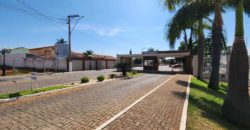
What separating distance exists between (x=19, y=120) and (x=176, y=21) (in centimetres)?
1471

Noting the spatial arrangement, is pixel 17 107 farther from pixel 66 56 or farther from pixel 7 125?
pixel 66 56

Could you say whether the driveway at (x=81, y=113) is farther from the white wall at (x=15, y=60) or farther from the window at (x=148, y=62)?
the white wall at (x=15, y=60)

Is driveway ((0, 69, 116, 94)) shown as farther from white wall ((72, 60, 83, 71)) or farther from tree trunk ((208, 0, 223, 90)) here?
white wall ((72, 60, 83, 71))

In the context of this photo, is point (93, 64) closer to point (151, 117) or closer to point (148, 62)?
point (148, 62)

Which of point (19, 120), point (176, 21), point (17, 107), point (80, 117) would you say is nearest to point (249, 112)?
point (80, 117)

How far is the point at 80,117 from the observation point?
269 inches

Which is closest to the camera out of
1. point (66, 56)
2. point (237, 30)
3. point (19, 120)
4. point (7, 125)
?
point (7, 125)

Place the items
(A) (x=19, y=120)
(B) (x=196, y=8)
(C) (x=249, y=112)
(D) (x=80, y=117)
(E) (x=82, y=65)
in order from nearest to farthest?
(A) (x=19, y=120) < (D) (x=80, y=117) < (C) (x=249, y=112) < (B) (x=196, y=8) < (E) (x=82, y=65)

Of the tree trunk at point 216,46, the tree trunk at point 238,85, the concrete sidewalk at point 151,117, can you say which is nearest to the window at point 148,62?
the tree trunk at point 216,46

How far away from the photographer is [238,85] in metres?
8.44

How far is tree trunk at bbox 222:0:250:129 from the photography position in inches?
320

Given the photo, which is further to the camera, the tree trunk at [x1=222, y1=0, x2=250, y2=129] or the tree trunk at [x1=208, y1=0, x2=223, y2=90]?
the tree trunk at [x1=208, y1=0, x2=223, y2=90]

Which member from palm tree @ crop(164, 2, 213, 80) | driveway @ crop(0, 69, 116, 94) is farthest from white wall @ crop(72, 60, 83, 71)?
palm tree @ crop(164, 2, 213, 80)

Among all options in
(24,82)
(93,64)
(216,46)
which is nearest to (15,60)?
(93,64)
